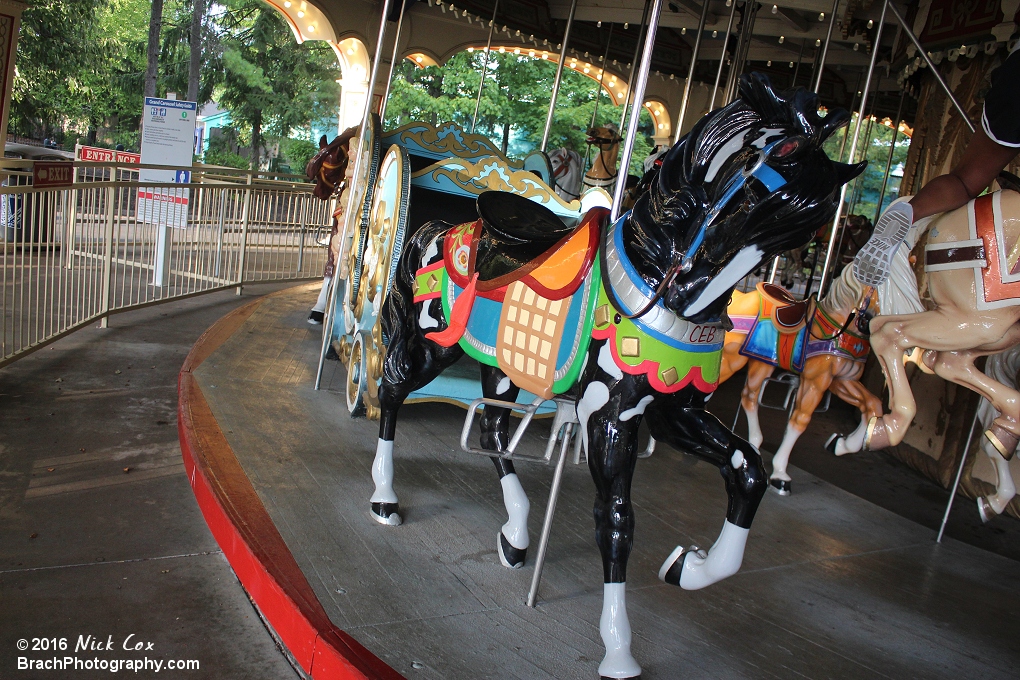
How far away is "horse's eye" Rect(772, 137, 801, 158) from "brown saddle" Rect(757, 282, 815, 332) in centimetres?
310

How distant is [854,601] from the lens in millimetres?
3098

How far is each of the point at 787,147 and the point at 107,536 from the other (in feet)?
9.24

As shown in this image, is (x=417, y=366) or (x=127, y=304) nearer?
(x=417, y=366)

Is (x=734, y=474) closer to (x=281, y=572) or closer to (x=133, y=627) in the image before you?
(x=281, y=572)

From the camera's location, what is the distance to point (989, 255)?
3180 millimetres

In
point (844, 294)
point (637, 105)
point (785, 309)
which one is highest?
point (637, 105)

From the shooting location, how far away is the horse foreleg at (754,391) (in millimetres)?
4996

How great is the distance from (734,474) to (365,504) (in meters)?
1.70

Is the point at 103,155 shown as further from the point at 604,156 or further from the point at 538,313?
the point at 538,313

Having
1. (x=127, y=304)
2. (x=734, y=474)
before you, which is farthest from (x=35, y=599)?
(x=127, y=304)

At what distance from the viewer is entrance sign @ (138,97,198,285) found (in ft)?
24.3

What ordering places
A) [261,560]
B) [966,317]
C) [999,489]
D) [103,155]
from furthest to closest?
[103,155]
[999,489]
[966,317]
[261,560]

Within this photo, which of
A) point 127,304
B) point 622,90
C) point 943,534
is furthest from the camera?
point 622,90

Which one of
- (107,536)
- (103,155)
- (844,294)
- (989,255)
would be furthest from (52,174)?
(989,255)
